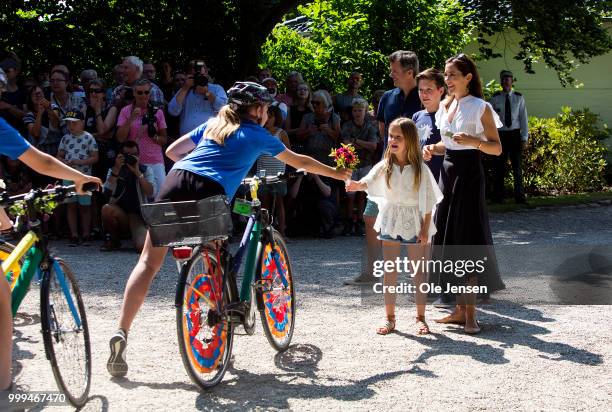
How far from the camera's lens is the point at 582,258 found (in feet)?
35.9

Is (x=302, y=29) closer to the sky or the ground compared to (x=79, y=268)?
closer to the sky

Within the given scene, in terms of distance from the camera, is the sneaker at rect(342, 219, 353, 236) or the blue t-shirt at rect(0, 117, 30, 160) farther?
the sneaker at rect(342, 219, 353, 236)

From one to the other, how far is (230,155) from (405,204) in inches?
72.5

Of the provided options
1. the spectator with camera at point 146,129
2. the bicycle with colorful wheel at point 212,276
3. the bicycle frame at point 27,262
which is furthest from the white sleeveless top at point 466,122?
the spectator with camera at point 146,129

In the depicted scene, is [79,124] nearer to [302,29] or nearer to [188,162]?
[188,162]

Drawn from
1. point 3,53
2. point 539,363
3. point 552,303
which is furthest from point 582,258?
point 3,53

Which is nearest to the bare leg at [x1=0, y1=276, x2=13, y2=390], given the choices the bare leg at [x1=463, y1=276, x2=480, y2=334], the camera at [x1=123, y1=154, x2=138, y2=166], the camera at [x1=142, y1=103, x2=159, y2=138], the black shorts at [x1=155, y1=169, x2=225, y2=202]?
the black shorts at [x1=155, y1=169, x2=225, y2=202]

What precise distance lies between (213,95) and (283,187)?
5.08 ft

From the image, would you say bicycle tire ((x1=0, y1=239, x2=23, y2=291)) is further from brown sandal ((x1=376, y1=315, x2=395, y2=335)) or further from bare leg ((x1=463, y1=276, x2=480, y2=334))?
bare leg ((x1=463, y1=276, x2=480, y2=334))

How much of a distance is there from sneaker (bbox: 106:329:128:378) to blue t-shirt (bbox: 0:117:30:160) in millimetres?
1310

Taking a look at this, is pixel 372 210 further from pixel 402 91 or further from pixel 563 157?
pixel 563 157

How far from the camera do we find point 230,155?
6.00 meters

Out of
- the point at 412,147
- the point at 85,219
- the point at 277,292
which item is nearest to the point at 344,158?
the point at 412,147

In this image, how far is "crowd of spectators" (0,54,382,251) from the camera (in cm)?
1170
